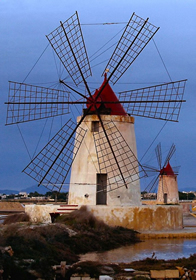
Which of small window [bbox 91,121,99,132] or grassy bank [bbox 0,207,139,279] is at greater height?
small window [bbox 91,121,99,132]

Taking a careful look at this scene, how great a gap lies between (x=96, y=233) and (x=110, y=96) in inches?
183

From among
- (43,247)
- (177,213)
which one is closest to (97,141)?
(177,213)

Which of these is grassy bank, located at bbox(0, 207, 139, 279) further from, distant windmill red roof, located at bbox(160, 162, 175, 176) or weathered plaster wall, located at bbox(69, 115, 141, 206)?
distant windmill red roof, located at bbox(160, 162, 175, 176)

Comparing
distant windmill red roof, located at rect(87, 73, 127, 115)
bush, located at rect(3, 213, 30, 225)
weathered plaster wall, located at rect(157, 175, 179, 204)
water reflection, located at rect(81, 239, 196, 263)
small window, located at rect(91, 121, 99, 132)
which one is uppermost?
distant windmill red roof, located at rect(87, 73, 127, 115)

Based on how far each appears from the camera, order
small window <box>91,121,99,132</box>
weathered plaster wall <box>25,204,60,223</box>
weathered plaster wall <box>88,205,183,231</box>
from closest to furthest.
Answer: weathered plaster wall <box>88,205,183,231</box>
weathered plaster wall <box>25,204,60,223</box>
small window <box>91,121,99,132</box>

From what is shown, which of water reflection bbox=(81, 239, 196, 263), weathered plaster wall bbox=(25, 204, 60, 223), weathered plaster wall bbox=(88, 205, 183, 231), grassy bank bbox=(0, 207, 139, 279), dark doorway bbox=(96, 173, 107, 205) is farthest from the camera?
dark doorway bbox=(96, 173, 107, 205)

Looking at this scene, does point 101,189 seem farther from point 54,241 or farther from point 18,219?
point 54,241

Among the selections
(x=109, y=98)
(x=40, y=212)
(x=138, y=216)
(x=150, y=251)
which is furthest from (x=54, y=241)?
(x=109, y=98)

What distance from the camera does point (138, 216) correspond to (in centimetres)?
1423

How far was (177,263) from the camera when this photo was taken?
28.4ft

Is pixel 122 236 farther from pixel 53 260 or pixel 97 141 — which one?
pixel 53 260

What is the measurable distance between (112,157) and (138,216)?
185 cm

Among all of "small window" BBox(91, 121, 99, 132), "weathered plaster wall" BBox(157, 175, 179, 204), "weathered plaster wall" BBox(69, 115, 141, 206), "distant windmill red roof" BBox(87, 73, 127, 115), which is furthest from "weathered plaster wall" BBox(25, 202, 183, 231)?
"weathered plaster wall" BBox(157, 175, 179, 204)

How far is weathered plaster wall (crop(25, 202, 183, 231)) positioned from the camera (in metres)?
14.0
